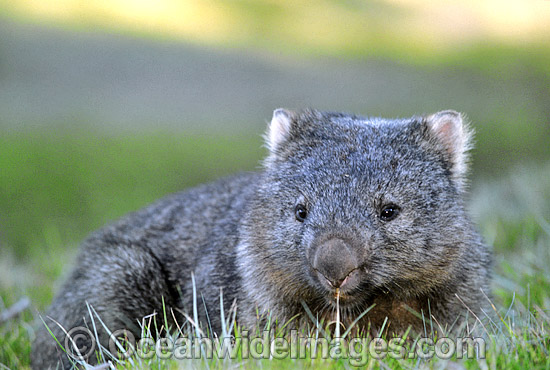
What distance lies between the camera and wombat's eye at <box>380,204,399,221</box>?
4562 mm

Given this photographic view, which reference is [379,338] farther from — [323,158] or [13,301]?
[13,301]

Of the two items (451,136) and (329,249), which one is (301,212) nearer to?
(329,249)

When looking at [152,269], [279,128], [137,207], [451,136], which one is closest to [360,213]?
[451,136]

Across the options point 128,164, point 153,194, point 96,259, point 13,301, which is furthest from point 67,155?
point 96,259

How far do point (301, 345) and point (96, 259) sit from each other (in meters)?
2.87

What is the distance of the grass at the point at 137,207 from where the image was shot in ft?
14.5

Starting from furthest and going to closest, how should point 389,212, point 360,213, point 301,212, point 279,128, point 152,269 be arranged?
point 152,269
point 279,128
point 301,212
point 389,212
point 360,213

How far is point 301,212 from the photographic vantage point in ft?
15.6

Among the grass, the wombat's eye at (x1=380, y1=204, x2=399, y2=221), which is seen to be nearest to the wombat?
the wombat's eye at (x1=380, y1=204, x2=399, y2=221)

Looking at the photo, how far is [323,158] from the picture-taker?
4926 mm

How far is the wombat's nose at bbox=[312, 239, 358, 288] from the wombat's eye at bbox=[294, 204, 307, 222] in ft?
1.71

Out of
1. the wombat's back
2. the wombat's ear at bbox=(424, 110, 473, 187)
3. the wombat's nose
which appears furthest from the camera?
the wombat's back

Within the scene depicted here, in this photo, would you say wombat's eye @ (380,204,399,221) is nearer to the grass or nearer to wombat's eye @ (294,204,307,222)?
wombat's eye @ (294,204,307,222)

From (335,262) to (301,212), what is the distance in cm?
70
